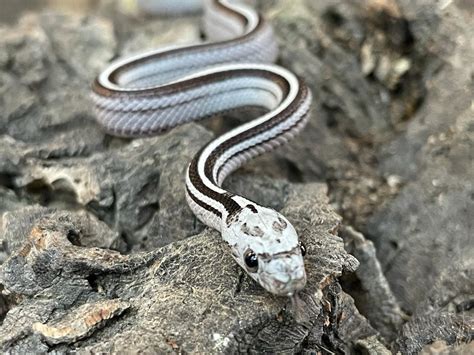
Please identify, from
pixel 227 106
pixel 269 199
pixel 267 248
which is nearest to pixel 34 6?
pixel 227 106

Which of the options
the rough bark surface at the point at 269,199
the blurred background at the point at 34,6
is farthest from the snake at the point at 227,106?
the blurred background at the point at 34,6

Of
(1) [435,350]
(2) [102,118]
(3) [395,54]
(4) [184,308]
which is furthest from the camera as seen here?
(3) [395,54]

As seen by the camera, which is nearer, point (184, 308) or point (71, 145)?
point (184, 308)

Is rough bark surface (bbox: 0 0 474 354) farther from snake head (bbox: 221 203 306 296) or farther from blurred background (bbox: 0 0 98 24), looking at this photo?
blurred background (bbox: 0 0 98 24)

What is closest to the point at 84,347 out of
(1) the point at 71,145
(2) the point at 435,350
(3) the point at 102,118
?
(2) the point at 435,350

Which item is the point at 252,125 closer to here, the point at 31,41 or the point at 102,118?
the point at 102,118

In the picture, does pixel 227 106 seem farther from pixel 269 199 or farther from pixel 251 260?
pixel 251 260

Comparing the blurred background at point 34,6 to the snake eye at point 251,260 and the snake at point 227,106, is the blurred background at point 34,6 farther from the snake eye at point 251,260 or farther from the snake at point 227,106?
the snake eye at point 251,260
